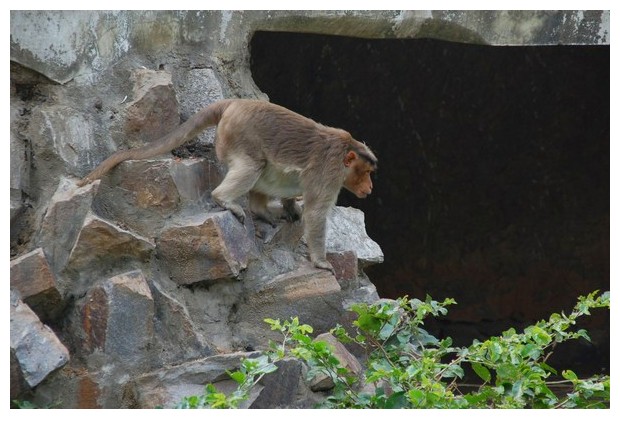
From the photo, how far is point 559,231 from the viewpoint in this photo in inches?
451

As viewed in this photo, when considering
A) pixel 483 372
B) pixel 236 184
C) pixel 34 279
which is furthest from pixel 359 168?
pixel 34 279

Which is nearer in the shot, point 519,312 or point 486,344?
point 486,344

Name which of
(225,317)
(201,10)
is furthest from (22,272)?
(201,10)

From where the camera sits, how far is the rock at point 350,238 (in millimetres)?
6746

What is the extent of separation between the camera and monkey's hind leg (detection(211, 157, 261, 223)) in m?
6.04

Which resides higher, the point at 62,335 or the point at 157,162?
the point at 157,162

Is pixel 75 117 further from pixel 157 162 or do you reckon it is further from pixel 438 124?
pixel 438 124

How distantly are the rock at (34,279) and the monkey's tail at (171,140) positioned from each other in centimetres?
56

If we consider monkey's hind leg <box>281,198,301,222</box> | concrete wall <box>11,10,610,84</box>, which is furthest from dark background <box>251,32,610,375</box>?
monkey's hind leg <box>281,198,301,222</box>

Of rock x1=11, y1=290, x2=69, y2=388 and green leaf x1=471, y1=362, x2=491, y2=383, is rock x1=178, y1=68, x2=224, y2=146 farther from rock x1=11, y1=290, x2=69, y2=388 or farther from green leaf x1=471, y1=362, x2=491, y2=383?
green leaf x1=471, y1=362, x2=491, y2=383

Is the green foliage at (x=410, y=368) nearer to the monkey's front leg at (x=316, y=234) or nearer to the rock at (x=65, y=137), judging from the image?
the monkey's front leg at (x=316, y=234)

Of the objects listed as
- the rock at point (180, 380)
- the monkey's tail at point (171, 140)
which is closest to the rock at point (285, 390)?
the rock at point (180, 380)

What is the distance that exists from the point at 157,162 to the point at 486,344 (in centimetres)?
212

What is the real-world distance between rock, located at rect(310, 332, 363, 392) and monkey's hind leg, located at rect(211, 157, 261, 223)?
2.90ft
